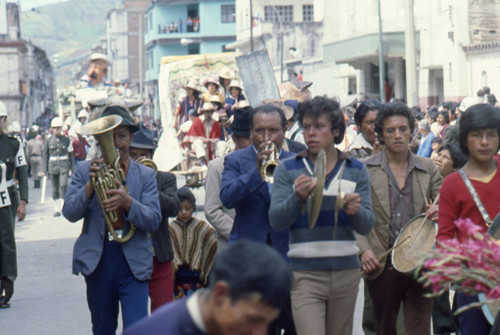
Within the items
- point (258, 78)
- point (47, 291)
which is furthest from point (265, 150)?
point (47, 291)

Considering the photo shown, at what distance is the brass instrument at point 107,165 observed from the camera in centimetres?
619

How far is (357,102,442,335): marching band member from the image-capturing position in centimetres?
656

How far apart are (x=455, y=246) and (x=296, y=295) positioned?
200 cm

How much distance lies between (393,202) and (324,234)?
0.99 metres

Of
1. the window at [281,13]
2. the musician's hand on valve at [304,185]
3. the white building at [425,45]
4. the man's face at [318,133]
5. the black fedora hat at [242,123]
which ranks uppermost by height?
the window at [281,13]

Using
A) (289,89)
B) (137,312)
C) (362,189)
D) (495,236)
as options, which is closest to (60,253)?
(289,89)

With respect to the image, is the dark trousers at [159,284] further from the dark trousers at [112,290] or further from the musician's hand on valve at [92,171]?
the musician's hand on valve at [92,171]

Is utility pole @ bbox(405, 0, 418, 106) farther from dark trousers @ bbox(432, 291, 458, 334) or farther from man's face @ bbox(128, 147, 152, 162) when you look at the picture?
man's face @ bbox(128, 147, 152, 162)

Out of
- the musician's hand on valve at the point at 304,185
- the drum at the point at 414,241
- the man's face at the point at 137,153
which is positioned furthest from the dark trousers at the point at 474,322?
the man's face at the point at 137,153

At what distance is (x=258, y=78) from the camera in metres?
11.8

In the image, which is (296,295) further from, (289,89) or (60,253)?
(60,253)

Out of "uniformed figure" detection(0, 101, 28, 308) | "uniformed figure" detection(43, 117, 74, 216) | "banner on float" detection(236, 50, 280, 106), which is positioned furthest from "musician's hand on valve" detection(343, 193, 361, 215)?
"uniformed figure" detection(43, 117, 74, 216)

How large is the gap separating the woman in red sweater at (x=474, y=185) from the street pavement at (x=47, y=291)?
334 centimetres

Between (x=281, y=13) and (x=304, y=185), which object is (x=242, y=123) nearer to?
(x=304, y=185)
